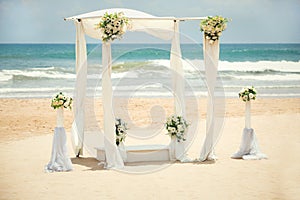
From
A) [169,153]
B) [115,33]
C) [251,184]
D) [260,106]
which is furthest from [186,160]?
→ [260,106]

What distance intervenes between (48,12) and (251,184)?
37.0 metres

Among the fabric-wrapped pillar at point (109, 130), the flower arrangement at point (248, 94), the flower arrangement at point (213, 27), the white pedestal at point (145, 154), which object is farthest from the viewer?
the flower arrangement at point (248, 94)

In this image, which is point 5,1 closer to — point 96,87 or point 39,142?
point 96,87

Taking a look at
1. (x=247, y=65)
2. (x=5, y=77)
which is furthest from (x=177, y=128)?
(x=247, y=65)

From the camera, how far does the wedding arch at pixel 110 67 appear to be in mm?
8289

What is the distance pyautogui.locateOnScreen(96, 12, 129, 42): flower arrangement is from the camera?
7961mm

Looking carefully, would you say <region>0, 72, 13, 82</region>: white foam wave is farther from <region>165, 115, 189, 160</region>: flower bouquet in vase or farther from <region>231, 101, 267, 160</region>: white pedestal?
<region>231, 101, 267, 160</region>: white pedestal

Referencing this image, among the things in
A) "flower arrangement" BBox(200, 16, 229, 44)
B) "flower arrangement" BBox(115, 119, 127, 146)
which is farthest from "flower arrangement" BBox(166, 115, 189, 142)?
"flower arrangement" BBox(200, 16, 229, 44)

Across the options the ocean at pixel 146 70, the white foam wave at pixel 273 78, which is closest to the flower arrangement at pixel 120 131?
the ocean at pixel 146 70

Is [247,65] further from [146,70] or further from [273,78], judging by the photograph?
[146,70]

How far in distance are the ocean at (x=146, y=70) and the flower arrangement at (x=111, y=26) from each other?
12.1 m

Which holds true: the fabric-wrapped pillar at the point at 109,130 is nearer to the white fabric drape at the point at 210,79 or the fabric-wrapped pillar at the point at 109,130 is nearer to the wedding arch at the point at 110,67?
the wedding arch at the point at 110,67

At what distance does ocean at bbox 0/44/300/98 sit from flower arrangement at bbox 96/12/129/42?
12.1m

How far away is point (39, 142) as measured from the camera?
10.8 meters
